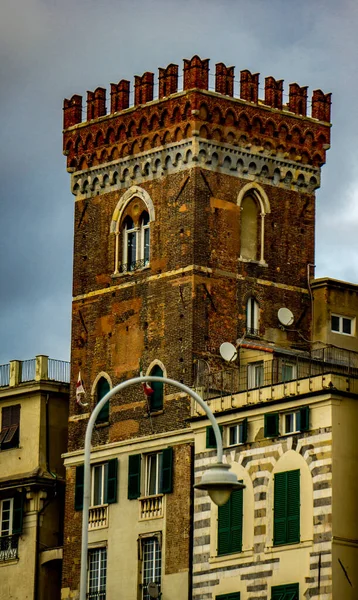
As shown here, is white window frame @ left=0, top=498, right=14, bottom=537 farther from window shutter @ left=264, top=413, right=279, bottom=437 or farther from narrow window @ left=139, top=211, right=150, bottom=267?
window shutter @ left=264, top=413, right=279, bottom=437

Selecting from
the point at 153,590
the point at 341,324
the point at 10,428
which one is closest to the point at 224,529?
the point at 153,590

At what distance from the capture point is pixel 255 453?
74.3 m

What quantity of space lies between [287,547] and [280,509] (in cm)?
142

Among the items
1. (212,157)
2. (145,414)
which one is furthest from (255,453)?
(212,157)

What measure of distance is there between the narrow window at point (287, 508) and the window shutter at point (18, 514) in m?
16.7

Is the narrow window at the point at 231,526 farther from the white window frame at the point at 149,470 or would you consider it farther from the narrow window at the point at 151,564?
the white window frame at the point at 149,470

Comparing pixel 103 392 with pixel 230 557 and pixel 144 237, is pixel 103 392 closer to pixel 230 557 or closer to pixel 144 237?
pixel 144 237

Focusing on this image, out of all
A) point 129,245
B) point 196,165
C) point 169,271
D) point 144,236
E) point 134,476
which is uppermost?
point 196,165

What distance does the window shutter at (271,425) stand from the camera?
73625 mm

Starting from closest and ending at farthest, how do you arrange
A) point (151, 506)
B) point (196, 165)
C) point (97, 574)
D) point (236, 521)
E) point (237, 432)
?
point (236, 521) < point (237, 432) < point (151, 506) < point (97, 574) < point (196, 165)

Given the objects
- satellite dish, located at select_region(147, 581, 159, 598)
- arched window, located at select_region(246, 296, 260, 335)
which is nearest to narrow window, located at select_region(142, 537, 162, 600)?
satellite dish, located at select_region(147, 581, 159, 598)

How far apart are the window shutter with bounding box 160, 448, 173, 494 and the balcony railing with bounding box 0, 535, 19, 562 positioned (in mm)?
10188

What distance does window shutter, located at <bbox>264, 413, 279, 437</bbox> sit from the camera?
242ft

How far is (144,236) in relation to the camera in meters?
83.2
